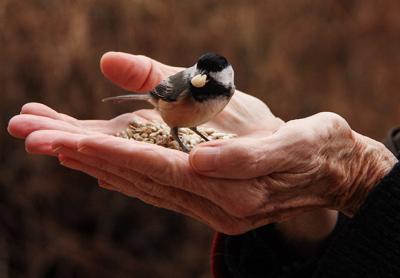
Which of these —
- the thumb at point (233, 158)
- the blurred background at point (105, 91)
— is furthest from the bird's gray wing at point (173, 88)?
the blurred background at point (105, 91)

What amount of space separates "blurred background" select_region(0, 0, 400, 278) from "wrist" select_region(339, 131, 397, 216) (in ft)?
5.29

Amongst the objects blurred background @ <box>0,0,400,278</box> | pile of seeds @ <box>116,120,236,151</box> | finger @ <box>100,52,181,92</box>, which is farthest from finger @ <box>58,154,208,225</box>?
blurred background @ <box>0,0,400,278</box>

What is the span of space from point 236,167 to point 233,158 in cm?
2

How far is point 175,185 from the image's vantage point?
106 centimetres

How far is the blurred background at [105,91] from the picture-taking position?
2672mm

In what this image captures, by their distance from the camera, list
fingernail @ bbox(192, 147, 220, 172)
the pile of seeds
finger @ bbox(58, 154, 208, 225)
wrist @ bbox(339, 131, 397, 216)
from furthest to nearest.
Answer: the pile of seeds < wrist @ bbox(339, 131, 397, 216) < finger @ bbox(58, 154, 208, 225) < fingernail @ bbox(192, 147, 220, 172)

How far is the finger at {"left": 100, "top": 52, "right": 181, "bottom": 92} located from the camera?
5.11 ft

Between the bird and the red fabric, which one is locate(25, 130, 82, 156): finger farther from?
the red fabric

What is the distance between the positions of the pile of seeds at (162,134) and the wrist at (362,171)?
31 cm

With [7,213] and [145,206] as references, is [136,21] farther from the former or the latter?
[7,213]

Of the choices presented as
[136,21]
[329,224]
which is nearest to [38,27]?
[136,21]

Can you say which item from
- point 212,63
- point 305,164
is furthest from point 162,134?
point 305,164

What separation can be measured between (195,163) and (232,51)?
2.10 metres

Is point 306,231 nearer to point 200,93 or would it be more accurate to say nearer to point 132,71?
point 200,93
